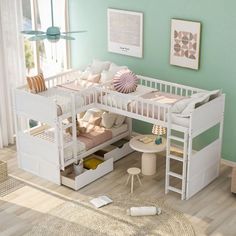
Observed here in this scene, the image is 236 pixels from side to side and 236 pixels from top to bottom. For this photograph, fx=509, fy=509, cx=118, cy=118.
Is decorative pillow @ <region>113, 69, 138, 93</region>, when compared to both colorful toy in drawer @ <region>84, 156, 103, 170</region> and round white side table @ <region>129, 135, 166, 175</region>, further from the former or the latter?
colorful toy in drawer @ <region>84, 156, 103, 170</region>

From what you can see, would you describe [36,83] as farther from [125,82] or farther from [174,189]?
[174,189]

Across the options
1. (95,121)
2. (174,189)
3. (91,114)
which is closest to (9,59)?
(91,114)

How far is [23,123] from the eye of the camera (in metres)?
6.84

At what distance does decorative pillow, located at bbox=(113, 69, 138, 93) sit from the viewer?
19.5 ft

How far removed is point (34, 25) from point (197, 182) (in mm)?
3085

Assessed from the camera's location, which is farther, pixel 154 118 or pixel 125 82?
pixel 125 82

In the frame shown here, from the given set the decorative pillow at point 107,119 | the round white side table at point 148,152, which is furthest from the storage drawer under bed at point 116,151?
the round white side table at point 148,152

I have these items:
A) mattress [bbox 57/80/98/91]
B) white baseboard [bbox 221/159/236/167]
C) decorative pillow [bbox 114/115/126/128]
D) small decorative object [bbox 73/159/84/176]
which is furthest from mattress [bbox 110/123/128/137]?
white baseboard [bbox 221/159/236/167]

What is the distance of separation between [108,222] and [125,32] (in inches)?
104

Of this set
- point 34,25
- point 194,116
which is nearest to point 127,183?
point 194,116

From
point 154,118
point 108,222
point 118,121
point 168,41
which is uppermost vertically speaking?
point 168,41

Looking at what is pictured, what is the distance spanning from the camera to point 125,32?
21.6ft

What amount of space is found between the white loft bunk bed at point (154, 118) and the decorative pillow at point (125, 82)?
9 centimetres

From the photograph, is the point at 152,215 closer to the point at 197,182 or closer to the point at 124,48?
the point at 197,182
